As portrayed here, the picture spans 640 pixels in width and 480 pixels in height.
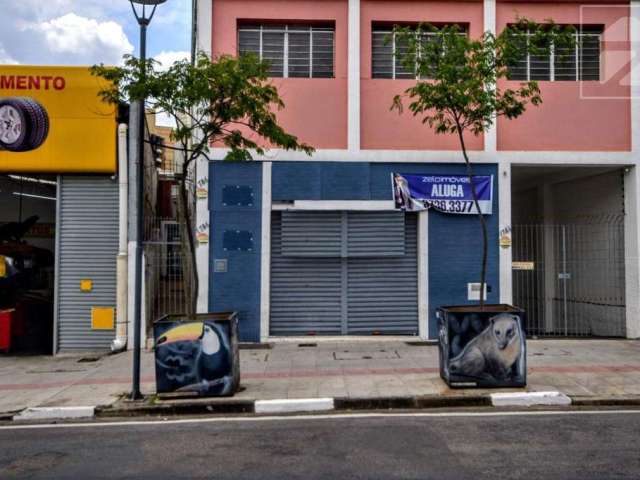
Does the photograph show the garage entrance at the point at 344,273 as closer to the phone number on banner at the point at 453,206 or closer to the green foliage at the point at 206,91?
the phone number on banner at the point at 453,206

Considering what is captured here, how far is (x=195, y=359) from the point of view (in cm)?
769

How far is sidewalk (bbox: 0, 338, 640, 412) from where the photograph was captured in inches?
314

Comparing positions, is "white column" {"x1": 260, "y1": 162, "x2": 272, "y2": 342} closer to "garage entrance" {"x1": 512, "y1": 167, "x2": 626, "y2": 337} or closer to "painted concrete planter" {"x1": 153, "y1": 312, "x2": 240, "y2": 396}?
"painted concrete planter" {"x1": 153, "y1": 312, "x2": 240, "y2": 396}

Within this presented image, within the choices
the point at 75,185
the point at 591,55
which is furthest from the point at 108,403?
the point at 591,55

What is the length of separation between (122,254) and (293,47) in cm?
579

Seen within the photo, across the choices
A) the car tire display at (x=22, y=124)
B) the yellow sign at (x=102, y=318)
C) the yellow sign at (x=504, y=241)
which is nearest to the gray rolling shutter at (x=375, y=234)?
the yellow sign at (x=504, y=241)

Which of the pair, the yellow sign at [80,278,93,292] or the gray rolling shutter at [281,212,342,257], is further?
the gray rolling shutter at [281,212,342,257]

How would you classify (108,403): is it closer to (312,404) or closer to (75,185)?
(312,404)

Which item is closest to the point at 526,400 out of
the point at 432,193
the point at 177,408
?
the point at 177,408

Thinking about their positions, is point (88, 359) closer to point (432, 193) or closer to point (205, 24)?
point (205, 24)

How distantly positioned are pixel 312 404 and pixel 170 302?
610cm

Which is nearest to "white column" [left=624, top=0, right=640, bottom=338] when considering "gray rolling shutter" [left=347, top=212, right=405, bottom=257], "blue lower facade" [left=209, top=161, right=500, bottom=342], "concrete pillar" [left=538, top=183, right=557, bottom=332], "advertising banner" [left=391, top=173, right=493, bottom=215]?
"concrete pillar" [left=538, top=183, right=557, bottom=332]

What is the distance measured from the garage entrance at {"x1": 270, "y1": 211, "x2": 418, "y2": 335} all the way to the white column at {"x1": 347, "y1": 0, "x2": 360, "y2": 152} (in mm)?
1650

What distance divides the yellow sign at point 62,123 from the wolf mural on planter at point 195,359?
552 centimetres
